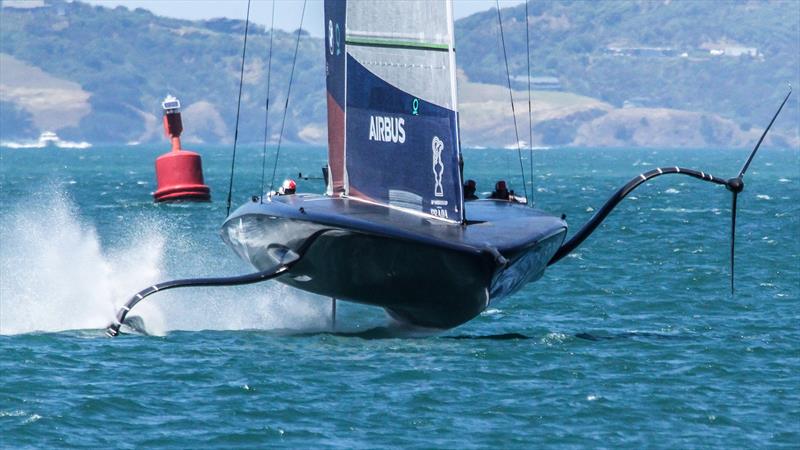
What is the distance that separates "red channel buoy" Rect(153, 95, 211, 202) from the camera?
55781mm

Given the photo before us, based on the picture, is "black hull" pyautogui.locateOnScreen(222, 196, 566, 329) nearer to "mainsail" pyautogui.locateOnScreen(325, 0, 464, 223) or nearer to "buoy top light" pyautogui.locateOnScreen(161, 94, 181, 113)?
"mainsail" pyautogui.locateOnScreen(325, 0, 464, 223)

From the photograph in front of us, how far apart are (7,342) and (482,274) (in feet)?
22.1

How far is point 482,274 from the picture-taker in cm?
2028

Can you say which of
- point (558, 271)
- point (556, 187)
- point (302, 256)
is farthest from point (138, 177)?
point (302, 256)

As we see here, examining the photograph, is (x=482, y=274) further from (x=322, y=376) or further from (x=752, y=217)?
(x=752, y=217)

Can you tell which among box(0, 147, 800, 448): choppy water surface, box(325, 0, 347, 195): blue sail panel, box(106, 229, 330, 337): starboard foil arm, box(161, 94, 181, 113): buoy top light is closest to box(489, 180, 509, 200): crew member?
box(0, 147, 800, 448): choppy water surface

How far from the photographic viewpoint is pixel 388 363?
69.2ft

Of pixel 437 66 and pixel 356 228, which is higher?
pixel 437 66

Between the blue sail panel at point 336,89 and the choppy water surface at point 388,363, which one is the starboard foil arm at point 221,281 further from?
the blue sail panel at point 336,89

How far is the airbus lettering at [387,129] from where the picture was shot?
21781 mm

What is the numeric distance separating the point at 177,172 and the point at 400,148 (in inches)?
1397

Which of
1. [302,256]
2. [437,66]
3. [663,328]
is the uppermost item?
[437,66]

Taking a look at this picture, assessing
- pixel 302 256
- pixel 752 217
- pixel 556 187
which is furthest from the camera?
pixel 556 187

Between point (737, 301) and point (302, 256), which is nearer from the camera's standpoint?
point (302, 256)
